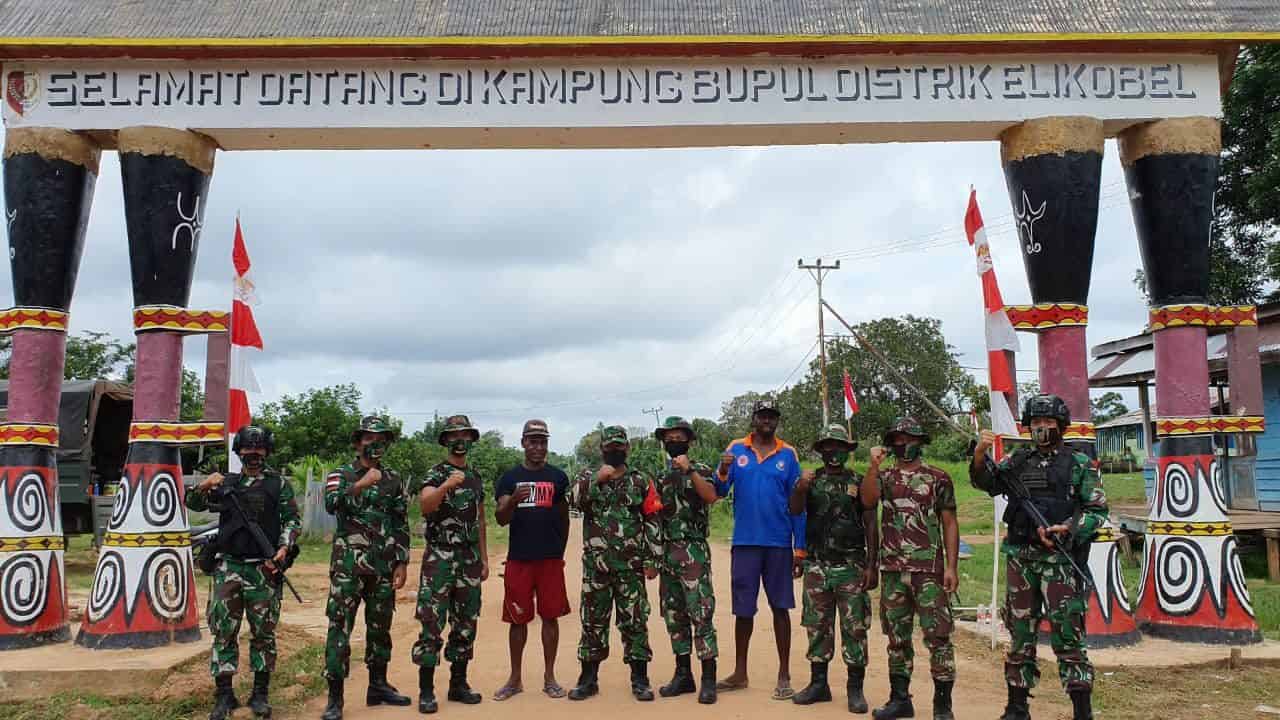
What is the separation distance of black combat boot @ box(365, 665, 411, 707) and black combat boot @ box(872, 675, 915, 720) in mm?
3037

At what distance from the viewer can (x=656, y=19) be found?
7.79 metres

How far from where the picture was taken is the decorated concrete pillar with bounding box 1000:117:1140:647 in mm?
7473

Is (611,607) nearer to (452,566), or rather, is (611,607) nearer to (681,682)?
(681,682)

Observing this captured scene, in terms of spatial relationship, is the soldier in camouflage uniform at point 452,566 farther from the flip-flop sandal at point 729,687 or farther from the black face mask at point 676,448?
the flip-flop sandal at point 729,687

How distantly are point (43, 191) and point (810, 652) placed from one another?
6943 millimetres

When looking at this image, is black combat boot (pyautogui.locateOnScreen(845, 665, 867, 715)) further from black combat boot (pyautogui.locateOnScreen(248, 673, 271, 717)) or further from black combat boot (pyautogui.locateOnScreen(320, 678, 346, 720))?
black combat boot (pyautogui.locateOnScreen(248, 673, 271, 717))

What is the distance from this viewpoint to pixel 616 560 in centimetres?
624

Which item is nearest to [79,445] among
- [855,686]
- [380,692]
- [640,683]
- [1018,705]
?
[380,692]

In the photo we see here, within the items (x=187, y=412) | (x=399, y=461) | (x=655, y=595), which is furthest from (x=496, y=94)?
(x=187, y=412)

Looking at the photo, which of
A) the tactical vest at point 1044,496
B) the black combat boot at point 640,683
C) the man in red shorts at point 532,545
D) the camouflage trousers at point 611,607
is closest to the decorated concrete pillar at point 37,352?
the man in red shorts at point 532,545


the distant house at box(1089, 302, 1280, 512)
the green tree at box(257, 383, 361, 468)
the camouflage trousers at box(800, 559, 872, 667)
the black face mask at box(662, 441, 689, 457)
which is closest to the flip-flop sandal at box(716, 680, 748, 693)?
the camouflage trousers at box(800, 559, 872, 667)

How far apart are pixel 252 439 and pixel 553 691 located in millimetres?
2603

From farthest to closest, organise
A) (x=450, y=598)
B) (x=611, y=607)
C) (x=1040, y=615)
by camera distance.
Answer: (x=611, y=607) < (x=450, y=598) < (x=1040, y=615)

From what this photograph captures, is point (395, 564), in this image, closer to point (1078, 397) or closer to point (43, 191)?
point (43, 191)
